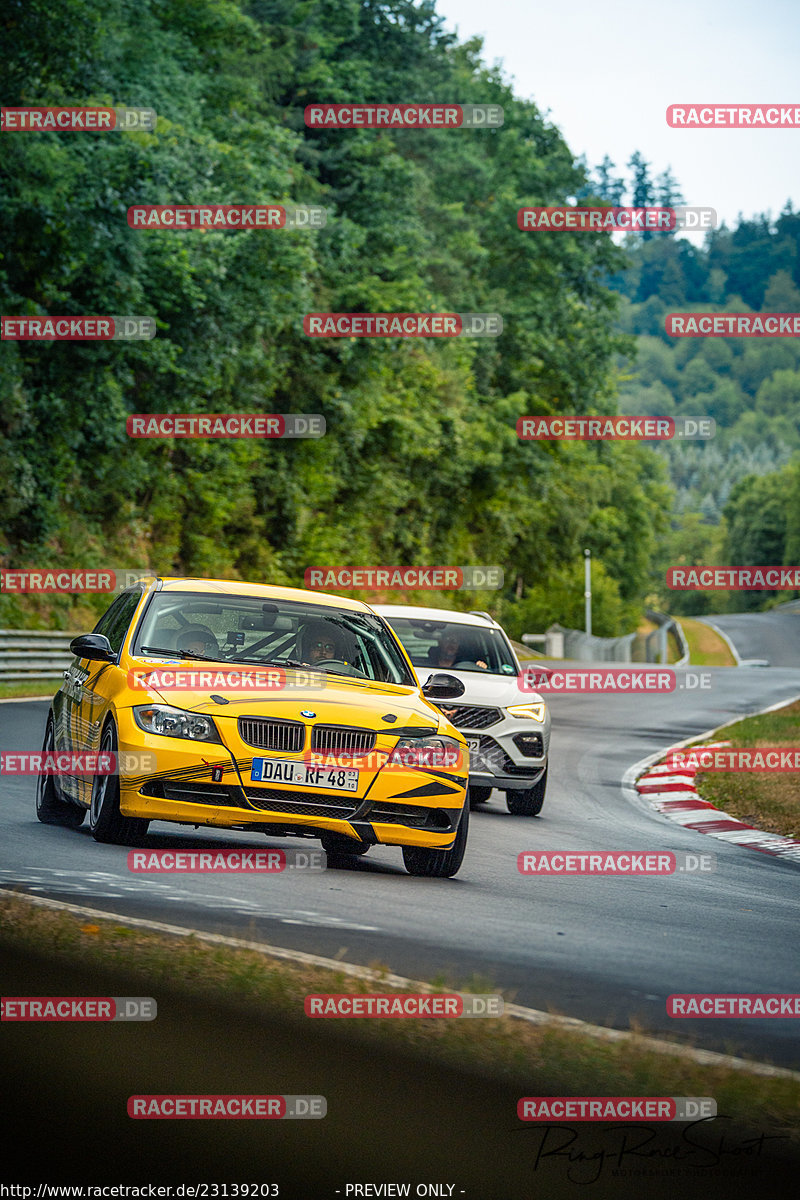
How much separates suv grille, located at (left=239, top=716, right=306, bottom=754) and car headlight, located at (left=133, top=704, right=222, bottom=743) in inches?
6.2

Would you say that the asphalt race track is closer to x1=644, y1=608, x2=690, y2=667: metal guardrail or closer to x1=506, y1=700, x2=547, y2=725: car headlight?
x1=506, y1=700, x2=547, y2=725: car headlight

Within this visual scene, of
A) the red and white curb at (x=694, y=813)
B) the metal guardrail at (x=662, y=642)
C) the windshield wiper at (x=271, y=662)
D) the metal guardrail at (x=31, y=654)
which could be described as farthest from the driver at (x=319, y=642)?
the metal guardrail at (x=662, y=642)

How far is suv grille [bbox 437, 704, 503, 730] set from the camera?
43.3 ft

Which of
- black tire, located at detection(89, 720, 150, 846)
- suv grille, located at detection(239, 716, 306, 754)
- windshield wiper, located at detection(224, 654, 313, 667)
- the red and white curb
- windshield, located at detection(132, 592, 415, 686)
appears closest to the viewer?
suv grille, located at detection(239, 716, 306, 754)

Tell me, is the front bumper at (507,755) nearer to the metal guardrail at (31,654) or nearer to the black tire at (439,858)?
the black tire at (439,858)

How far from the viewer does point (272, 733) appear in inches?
329

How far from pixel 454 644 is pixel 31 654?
1515 centimetres

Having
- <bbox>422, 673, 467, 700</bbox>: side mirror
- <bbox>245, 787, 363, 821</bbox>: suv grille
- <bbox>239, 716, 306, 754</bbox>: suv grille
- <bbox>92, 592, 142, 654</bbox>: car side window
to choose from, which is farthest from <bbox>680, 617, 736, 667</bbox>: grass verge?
<bbox>239, 716, 306, 754</bbox>: suv grille

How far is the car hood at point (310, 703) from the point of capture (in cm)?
838

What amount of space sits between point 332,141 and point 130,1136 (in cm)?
4507

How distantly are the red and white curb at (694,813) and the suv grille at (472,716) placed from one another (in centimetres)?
189

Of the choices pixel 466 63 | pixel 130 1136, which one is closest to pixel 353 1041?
pixel 130 1136

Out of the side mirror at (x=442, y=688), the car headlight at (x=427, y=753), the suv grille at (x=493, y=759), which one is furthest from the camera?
the suv grille at (x=493, y=759)

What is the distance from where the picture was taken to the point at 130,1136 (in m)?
4.38
